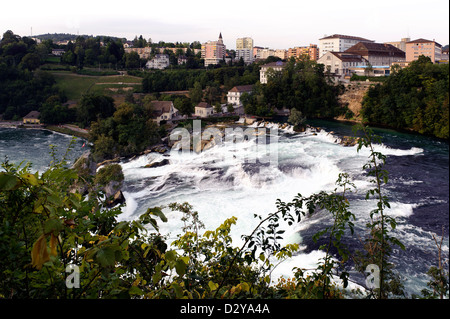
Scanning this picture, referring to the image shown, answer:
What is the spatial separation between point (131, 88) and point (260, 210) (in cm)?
1285

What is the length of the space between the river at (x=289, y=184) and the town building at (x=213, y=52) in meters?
17.2

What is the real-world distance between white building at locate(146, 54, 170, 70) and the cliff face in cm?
1184

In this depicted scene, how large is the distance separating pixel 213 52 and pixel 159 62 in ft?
16.5

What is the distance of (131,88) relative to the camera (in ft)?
54.3

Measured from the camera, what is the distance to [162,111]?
Answer: 13000 millimetres

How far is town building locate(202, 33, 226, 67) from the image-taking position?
2619 cm

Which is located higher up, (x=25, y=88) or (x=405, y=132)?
(x=25, y=88)

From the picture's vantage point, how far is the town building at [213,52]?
85.9 ft

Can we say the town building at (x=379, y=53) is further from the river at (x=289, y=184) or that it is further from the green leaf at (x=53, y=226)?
the green leaf at (x=53, y=226)

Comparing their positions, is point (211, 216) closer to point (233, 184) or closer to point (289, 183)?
point (233, 184)

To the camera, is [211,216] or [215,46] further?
[215,46]

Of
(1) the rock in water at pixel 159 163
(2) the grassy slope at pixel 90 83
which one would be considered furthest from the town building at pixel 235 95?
(1) the rock in water at pixel 159 163
